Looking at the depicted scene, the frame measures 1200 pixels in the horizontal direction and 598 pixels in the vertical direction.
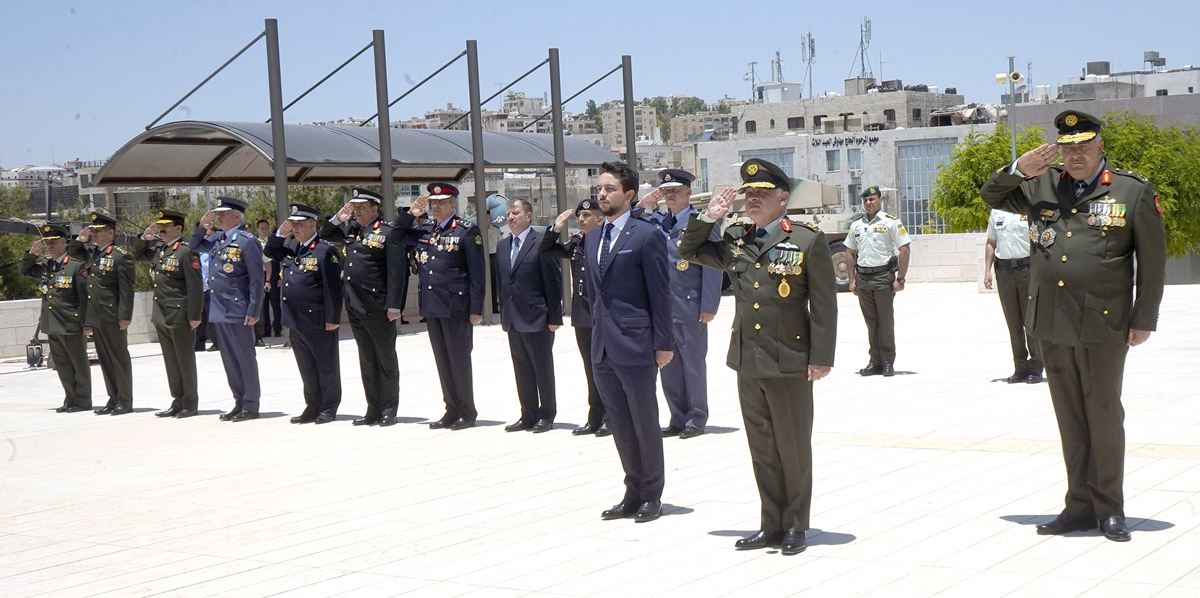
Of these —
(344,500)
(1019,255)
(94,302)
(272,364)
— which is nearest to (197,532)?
(344,500)

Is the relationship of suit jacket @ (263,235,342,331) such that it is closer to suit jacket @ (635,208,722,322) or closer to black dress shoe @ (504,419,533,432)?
black dress shoe @ (504,419,533,432)

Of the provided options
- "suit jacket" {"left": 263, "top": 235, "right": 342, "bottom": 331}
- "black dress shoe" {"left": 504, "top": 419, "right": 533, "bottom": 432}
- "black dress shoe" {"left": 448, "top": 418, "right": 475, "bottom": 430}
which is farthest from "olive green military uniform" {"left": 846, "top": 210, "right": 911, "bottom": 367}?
"suit jacket" {"left": 263, "top": 235, "right": 342, "bottom": 331}

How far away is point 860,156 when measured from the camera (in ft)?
306

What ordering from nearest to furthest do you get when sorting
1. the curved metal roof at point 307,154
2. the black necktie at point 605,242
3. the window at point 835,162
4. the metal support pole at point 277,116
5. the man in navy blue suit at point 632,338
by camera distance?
the man in navy blue suit at point 632,338 < the black necktie at point 605,242 < the metal support pole at point 277,116 < the curved metal roof at point 307,154 < the window at point 835,162

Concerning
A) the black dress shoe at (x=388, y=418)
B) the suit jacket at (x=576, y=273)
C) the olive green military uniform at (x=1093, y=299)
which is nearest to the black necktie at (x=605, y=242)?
the olive green military uniform at (x=1093, y=299)

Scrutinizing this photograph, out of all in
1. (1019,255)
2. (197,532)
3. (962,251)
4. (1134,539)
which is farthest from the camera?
(962,251)

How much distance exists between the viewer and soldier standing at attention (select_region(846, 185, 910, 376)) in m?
12.2

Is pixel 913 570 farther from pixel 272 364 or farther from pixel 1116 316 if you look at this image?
pixel 272 364

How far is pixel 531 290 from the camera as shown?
974cm

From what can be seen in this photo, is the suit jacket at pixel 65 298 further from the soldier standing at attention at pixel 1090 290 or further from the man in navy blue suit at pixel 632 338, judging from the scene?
the soldier standing at attention at pixel 1090 290

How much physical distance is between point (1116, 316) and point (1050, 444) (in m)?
2.48

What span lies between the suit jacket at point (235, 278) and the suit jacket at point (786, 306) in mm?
6611

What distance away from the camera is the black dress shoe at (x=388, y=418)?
10.6m

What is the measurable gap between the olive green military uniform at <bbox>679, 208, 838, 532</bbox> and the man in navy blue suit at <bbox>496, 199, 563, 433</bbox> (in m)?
3.96
